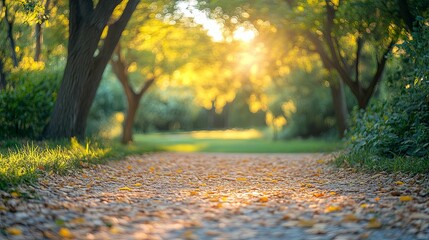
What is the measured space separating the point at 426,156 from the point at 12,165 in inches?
258

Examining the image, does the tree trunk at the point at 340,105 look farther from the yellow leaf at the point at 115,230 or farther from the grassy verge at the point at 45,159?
the yellow leaf at the point at 115,230

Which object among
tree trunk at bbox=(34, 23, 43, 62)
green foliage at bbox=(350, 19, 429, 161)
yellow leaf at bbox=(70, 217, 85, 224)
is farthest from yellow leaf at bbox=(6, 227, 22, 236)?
tree trunk at bbox=(34, 23, 43, 62)

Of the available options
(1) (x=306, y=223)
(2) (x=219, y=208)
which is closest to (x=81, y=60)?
(2) (x=219, y=208)

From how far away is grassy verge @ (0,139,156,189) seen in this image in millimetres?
6605

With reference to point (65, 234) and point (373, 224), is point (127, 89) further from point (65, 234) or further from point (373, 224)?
point (373, 224)

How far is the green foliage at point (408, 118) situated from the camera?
8.73 metres

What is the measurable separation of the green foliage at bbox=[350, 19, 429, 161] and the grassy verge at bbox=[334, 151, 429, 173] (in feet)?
0.58

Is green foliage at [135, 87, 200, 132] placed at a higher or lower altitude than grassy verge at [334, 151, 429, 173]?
higher

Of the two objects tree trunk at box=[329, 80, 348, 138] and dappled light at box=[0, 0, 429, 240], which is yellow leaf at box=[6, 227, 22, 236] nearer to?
dappled light at box=[0, 0, 429, 240]

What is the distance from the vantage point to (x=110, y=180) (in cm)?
864

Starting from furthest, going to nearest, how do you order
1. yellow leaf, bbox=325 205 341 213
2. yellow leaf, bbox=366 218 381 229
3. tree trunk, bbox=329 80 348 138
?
1. tree trunk, bbox=329 80 348 138
2. yellow leaf, bbox=325 205 341 213
3. yellow leaf, bbox=366 218 381 229

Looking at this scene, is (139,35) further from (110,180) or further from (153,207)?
(153,207)

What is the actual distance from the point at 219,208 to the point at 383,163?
4.16 metres

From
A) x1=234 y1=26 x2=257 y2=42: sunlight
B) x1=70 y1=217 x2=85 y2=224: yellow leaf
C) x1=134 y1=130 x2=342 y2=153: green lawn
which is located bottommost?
x1=134 y1=130 x2=342 y2=153: green lawn
